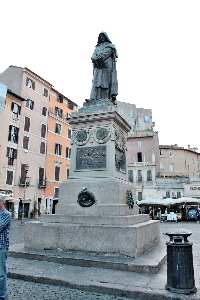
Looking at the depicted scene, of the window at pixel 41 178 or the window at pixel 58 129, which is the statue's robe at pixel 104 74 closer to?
the window at pixel 41 178

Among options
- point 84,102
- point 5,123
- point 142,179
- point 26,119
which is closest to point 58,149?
point 26,119

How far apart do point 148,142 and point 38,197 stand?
72.5 ft

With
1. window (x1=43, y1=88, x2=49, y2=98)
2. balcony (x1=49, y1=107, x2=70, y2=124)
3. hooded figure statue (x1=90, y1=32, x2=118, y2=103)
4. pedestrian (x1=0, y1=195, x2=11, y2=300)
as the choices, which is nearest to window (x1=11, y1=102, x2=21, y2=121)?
window (x1=43, y1=88, x2=49, y2=98)

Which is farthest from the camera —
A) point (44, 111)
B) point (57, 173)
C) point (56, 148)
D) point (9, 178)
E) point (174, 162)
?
point (174, 162)

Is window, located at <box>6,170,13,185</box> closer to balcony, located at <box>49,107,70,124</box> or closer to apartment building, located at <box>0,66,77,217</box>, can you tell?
apartment building, located at <box>0,66,77,217</box>

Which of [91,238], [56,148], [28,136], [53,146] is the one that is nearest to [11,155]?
[28,136]

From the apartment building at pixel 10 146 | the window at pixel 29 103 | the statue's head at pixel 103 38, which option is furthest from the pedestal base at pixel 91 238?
the window at pixel 29 103

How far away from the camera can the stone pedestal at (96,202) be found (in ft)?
18.6

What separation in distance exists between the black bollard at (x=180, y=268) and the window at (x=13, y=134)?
1119 inches

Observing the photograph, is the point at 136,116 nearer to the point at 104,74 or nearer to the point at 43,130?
the point at 43,130

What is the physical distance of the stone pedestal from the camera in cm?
566

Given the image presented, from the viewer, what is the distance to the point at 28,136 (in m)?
32.6

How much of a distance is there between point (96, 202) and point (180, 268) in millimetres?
2955

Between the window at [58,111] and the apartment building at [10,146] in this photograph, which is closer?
the apartment building at [10,146]
